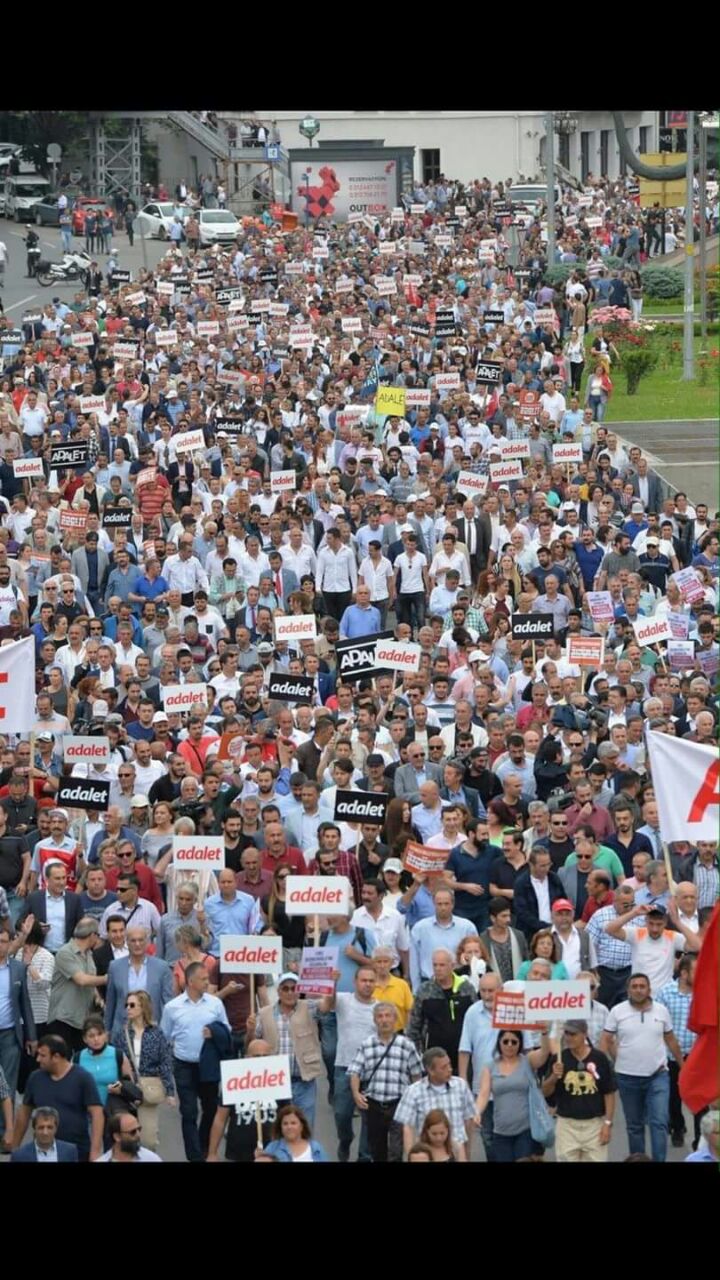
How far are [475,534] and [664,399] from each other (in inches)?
619

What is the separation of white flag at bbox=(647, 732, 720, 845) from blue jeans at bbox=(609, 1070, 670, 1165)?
217 cm

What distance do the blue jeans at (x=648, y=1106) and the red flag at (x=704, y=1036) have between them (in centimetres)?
137

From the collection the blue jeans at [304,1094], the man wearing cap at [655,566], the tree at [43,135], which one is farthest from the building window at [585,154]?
the blue jeans at [304,1094]

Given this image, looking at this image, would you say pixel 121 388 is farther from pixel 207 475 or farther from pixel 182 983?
pixel 182 983

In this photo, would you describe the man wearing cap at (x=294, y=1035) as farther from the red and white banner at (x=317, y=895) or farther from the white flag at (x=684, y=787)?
the white flag at (x=684, y=787)

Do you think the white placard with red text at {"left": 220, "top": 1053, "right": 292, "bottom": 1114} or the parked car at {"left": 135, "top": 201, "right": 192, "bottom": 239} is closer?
the white placard with red text at {"left": 220, "top": 1053, "right": 292, "bottom": 1114}

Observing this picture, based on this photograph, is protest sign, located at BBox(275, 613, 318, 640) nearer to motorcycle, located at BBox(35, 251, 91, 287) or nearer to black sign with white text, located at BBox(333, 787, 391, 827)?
black sign with white text, located at BBox(333, 787, 391, 827)

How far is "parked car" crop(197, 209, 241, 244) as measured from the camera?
59438mm

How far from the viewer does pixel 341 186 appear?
Answer: 63.8 m

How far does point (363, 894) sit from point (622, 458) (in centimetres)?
1355

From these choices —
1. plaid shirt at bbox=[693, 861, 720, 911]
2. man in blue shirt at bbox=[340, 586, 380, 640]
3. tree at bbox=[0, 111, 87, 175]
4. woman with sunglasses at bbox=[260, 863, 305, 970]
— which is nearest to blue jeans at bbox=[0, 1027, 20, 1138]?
woman with sunglasses at bbox=[260, 863, 305, 970]

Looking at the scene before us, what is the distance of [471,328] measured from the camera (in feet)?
112

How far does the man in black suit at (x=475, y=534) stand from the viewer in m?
21.8

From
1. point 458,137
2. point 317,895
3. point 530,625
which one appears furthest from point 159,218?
point 317,895
